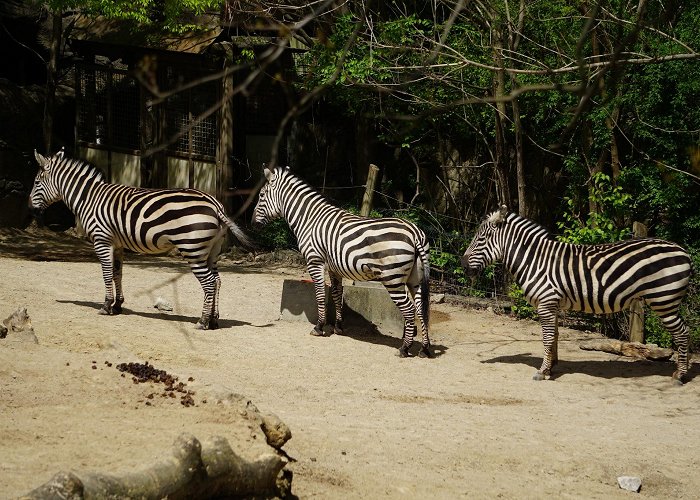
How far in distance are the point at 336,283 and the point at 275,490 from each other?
6.00 metres

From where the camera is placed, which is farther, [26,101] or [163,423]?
[26,101]

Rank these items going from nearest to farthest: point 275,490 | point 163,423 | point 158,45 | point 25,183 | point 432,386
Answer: point 275,490 → point 163,423 → point 432,386 → point 158,45 → point 25,183

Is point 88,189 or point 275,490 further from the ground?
point 88,189

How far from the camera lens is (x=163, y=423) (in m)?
5.41

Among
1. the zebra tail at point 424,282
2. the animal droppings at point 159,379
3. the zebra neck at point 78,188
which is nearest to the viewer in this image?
the animal droppings at point 159,379

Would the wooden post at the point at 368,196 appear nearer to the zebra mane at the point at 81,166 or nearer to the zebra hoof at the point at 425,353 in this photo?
the zebra hoof at the point at 425,353

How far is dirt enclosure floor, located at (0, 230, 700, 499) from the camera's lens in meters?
5.38

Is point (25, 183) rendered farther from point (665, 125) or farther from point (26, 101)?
A: point (665, 125)

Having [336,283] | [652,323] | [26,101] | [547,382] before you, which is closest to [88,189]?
[336,283]

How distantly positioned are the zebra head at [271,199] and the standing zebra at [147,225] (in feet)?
2.81

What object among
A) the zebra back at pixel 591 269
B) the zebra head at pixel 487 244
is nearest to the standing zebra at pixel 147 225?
the zebra head at pixel 487 244

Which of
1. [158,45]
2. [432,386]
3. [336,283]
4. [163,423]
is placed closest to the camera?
[163,423]

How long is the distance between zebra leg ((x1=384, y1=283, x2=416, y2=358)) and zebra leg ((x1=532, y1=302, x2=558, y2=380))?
1393 mm

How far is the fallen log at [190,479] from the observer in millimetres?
3730
